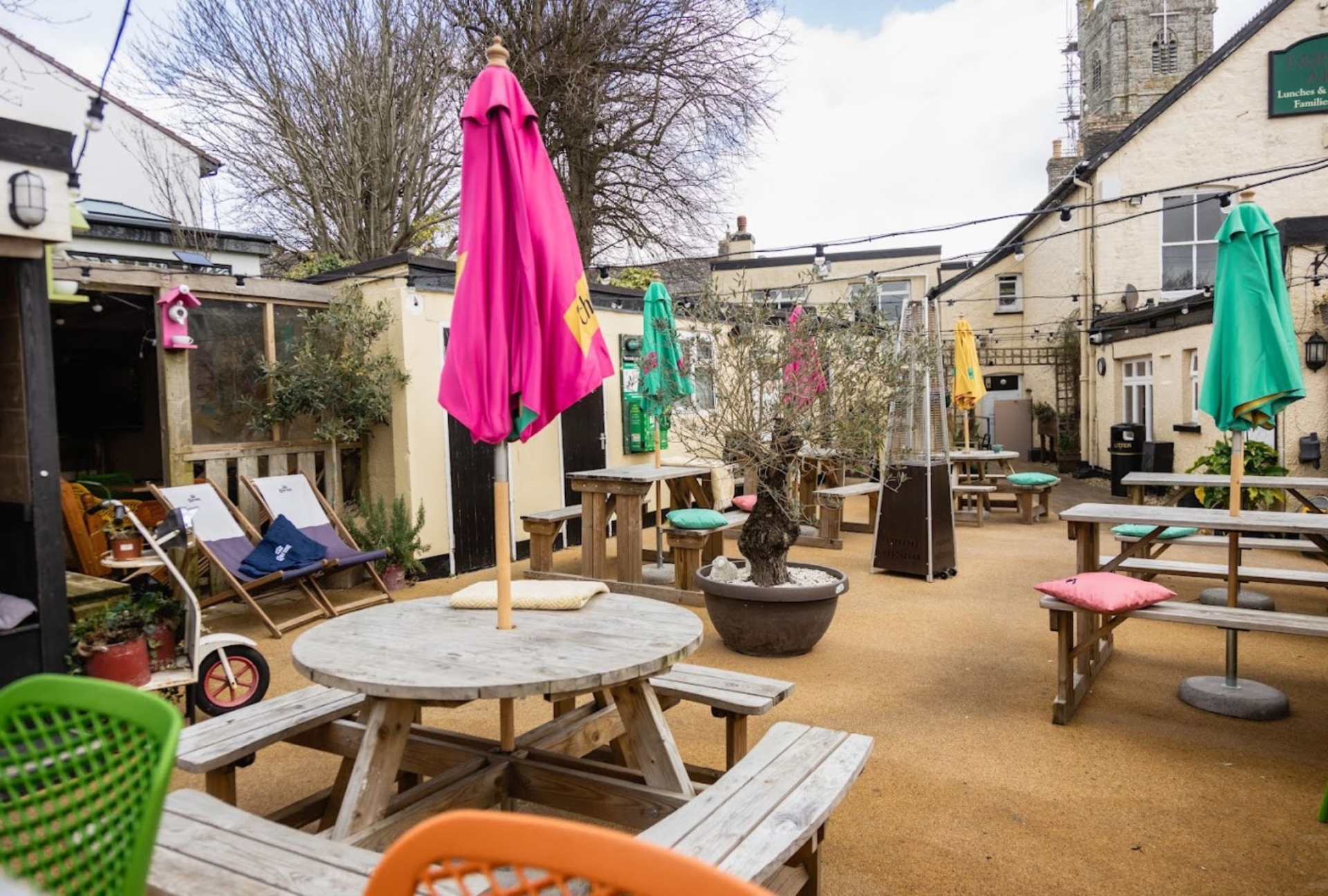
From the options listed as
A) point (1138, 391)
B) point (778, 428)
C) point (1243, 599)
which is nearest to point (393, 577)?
point (778, 428)

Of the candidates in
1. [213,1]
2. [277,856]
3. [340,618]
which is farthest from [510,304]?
[213,1]

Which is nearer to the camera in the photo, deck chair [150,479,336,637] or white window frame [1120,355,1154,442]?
deck chair [150,479,336,637]

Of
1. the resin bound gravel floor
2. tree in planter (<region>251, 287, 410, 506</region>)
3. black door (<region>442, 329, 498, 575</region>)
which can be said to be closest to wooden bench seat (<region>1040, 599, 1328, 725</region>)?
the resin bound gravel floor

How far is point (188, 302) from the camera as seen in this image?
5.88 meters

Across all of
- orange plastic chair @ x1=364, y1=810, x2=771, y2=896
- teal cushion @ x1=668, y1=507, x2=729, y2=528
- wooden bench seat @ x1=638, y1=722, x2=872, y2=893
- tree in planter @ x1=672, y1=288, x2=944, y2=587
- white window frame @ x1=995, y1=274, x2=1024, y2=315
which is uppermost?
white window frame @ x1=995, y1=274, x2=1024, y2=315

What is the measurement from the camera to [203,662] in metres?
4.20

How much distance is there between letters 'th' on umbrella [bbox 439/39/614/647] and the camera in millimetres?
2408

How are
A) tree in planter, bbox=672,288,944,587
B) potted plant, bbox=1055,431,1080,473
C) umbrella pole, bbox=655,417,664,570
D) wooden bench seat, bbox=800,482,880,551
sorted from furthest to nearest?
potted plant, bbox=1055,431,1080,473
wooden bench seat, bbox=800,482,880,551
umbrella pole, bbox=655,417,664,570
tree in planter, bbox=672,288,944,587

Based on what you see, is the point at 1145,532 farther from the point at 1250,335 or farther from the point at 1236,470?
the point at 1250,335

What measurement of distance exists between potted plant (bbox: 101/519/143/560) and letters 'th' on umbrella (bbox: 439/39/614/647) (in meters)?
2.99

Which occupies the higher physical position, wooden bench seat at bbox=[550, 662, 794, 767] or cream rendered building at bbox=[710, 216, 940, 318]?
cream rendered building at bbox=[710, 216, 940, 318]

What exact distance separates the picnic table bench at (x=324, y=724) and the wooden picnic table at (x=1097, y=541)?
1.86 m

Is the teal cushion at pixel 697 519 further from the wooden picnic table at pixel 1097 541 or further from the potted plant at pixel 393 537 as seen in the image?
the wooden picnic table at pixel 1097 541

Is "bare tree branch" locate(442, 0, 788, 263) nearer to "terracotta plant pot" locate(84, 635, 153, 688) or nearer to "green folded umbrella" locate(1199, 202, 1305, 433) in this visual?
"green folded umbrella" locate(1199, 202, 1305, 433)
